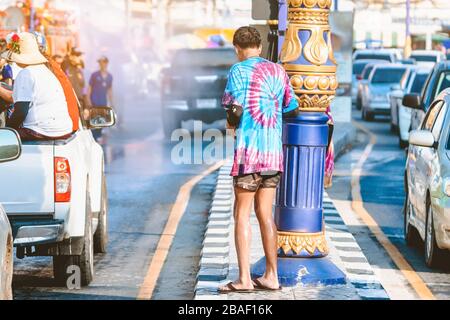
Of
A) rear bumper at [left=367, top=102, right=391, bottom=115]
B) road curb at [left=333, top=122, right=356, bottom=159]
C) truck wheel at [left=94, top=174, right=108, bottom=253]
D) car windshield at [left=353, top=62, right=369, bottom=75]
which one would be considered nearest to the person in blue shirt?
road curb at [left=333, top=122, right=356, bottom=159]

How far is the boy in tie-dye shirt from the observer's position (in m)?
9.62

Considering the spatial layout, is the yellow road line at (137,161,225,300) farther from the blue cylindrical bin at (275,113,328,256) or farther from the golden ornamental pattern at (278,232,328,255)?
the blue cylindrical bin at (275,113,328,256)

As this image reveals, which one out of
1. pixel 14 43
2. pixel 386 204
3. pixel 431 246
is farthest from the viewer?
pixel 386 204

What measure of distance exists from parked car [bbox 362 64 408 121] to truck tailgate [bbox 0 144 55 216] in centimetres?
2749

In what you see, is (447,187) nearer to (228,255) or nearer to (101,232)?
(228,255)

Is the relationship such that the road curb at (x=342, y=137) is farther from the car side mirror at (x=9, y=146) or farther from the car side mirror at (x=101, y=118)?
the car side mirror at (x=9, y=146)

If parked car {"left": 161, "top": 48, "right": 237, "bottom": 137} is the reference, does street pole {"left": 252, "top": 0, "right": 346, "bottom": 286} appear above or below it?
above

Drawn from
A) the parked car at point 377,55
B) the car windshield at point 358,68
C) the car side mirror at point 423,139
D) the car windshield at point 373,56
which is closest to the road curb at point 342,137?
the car side mirror at point 423,139

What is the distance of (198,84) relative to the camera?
29.8m

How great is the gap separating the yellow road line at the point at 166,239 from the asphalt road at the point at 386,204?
6.32 ft

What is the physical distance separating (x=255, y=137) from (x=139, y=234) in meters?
5.32

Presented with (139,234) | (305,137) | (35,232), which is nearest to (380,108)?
(139,234)

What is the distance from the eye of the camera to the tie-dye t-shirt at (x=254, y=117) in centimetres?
962

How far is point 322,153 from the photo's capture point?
34.4ft
